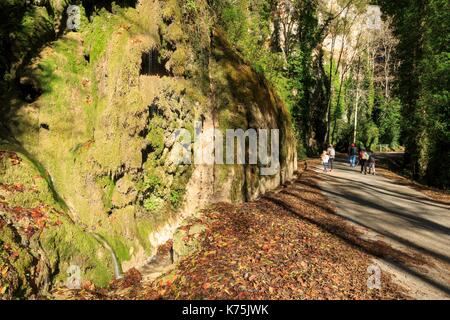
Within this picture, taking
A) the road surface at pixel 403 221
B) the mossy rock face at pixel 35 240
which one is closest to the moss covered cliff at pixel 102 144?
the mossy rock face at pixel 35 240

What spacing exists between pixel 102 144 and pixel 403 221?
10354 millimetres

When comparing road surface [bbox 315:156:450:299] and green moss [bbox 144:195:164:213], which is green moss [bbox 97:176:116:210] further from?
road surface [bbox 315:156:450:299]

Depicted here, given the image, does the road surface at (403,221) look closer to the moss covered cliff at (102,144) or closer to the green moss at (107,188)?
the moss covered cliff at (102,144)

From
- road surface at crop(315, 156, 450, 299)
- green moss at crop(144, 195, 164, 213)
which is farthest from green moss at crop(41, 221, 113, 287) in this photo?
road surface at crop(315, 156, 450, 299)

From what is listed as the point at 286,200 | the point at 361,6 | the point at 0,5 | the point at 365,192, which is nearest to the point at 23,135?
the point at 0,5

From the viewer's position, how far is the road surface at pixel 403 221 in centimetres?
727

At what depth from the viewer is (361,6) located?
112 ft

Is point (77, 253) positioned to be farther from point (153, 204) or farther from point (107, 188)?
point (153, 204)

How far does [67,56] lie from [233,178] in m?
6.17

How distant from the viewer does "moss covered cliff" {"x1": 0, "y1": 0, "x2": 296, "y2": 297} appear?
6.13 metres

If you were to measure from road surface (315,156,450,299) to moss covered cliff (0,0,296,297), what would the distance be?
4925 mm

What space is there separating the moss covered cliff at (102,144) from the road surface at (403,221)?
16.2ft
